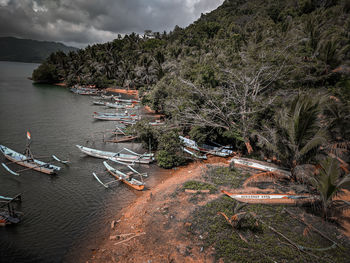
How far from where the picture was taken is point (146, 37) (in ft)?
356

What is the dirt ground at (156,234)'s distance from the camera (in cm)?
718

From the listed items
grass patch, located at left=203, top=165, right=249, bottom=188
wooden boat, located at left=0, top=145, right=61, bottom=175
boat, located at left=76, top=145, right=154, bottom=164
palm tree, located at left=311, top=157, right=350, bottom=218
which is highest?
palm tree, located at left=311, top=157, right=350, bottom=218

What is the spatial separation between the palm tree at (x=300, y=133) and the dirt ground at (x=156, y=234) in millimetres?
2738

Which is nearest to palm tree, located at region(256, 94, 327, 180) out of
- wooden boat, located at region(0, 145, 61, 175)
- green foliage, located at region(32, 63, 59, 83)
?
wooden boat, located at region(0, 145, 61, 175)

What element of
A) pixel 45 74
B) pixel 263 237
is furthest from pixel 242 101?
pixel 45 74

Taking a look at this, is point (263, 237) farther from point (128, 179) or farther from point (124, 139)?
point (124, 139)

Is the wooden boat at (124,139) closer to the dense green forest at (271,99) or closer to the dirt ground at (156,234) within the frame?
the dense green forest at (271,99)

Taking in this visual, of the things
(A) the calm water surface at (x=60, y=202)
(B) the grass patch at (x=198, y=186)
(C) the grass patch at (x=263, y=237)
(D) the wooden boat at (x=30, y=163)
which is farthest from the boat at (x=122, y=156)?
(C) the grass patch at (x=263, y=237)

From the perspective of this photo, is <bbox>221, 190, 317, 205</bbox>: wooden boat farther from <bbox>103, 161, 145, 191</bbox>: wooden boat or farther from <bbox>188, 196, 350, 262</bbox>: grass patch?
<bbox>103, 161, 145, 191</bbox>: wooden boat

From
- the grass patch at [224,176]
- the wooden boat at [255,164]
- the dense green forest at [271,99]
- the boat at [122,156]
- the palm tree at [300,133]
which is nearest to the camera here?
the palm tree at [300,133]

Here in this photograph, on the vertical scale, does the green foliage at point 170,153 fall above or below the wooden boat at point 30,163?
above

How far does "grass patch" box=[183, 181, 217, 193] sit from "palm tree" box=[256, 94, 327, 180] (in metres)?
3.81

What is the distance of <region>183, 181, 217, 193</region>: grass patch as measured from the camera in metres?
10.9

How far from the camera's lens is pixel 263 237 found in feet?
23.9
